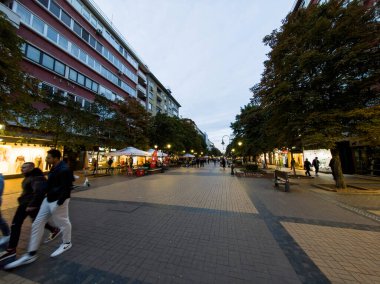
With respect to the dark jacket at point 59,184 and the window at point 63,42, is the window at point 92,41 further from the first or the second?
the dark jacket at point 59,184

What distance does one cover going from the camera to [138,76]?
40.4 meters

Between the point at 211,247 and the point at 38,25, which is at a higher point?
the point at 38,25

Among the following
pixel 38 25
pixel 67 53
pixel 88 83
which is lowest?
pixel 88 83

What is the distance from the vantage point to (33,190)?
3572mm

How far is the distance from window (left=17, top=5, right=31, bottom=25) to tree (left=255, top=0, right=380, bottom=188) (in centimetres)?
2144

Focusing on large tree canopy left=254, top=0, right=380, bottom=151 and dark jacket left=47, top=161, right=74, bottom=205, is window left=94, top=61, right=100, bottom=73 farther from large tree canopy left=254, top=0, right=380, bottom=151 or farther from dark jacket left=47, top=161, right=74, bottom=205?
dark jacket left=47, top=161, right=74, bottom=205

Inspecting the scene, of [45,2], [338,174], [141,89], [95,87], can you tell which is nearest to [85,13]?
[45,2]

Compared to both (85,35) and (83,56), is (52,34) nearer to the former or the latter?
(83,56)

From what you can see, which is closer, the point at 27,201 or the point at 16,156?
the point at 27,201

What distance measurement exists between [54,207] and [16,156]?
1797 cm

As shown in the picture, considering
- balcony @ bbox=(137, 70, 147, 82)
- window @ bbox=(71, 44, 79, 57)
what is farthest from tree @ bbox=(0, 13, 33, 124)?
balcony @ bbox=(137, 70, 147, 82)

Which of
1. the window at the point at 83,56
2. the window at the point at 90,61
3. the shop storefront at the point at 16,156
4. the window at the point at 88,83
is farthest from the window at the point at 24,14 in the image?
the shop storefront at the point at 16,156

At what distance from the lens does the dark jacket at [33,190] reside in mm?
3541

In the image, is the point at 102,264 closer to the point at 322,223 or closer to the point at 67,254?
the point at 67,254
